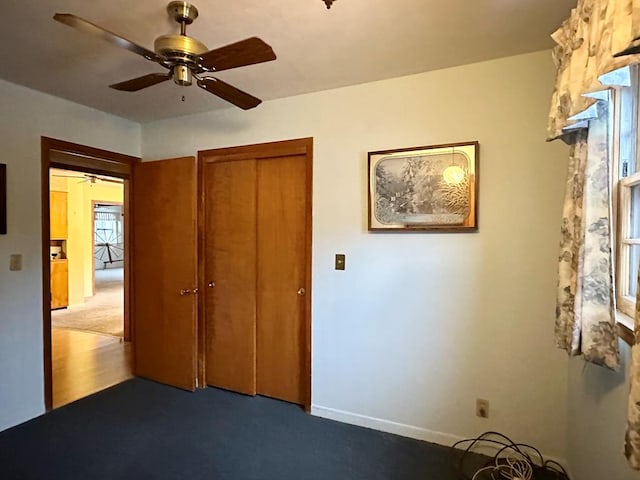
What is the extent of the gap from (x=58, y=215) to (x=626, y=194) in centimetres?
807

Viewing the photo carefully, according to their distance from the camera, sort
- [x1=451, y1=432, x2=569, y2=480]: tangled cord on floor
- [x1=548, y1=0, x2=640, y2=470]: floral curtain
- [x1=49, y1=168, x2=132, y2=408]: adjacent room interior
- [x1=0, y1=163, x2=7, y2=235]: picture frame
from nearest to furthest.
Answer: [x1=548, y1=0, x2=640, y2=470]: floral curtain → [x1=451, y1=432, x2=569, y2=480]: tangled cord on floor → [x1=0, y1=163, x2=7, y2=235]: picture frame → [x1=49, y1=168, x2=132, y2=408]: adjacent room interior

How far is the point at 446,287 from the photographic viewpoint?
2439mm

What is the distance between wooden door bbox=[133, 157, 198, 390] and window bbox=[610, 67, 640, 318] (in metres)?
2.84

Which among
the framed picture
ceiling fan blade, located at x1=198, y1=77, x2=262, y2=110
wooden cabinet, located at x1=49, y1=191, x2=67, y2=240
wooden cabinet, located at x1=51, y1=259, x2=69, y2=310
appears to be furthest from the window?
wooden cabinet, located at x1=49, y1=191, x2=67, y2=240

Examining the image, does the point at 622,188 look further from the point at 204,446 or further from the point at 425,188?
the point at 204,446

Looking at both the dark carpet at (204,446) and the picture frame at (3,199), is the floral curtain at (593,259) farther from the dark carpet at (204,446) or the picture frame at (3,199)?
the picture frame at (3,199)

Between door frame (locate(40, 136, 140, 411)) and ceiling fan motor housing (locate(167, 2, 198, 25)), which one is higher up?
ceiling fan motor housing (locate(167, 2, 198, 25))

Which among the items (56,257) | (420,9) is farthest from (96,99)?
(56,257)

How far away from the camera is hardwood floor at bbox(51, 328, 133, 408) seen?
3.32 metres

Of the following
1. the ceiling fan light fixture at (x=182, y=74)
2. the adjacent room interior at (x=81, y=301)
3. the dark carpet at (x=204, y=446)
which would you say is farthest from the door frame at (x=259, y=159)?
the ceiling fan light fixture at (x=182, y=74)

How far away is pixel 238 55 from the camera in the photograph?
5.29ft

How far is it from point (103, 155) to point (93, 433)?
2.20m

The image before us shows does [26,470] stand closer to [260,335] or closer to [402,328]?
[260,335]

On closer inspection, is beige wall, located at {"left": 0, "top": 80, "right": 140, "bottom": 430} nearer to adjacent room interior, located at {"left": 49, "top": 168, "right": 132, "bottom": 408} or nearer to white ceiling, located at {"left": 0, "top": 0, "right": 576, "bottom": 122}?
white ceiling, located at {"left": 0, "top": 0, "right": 576, "bottom": 122}
